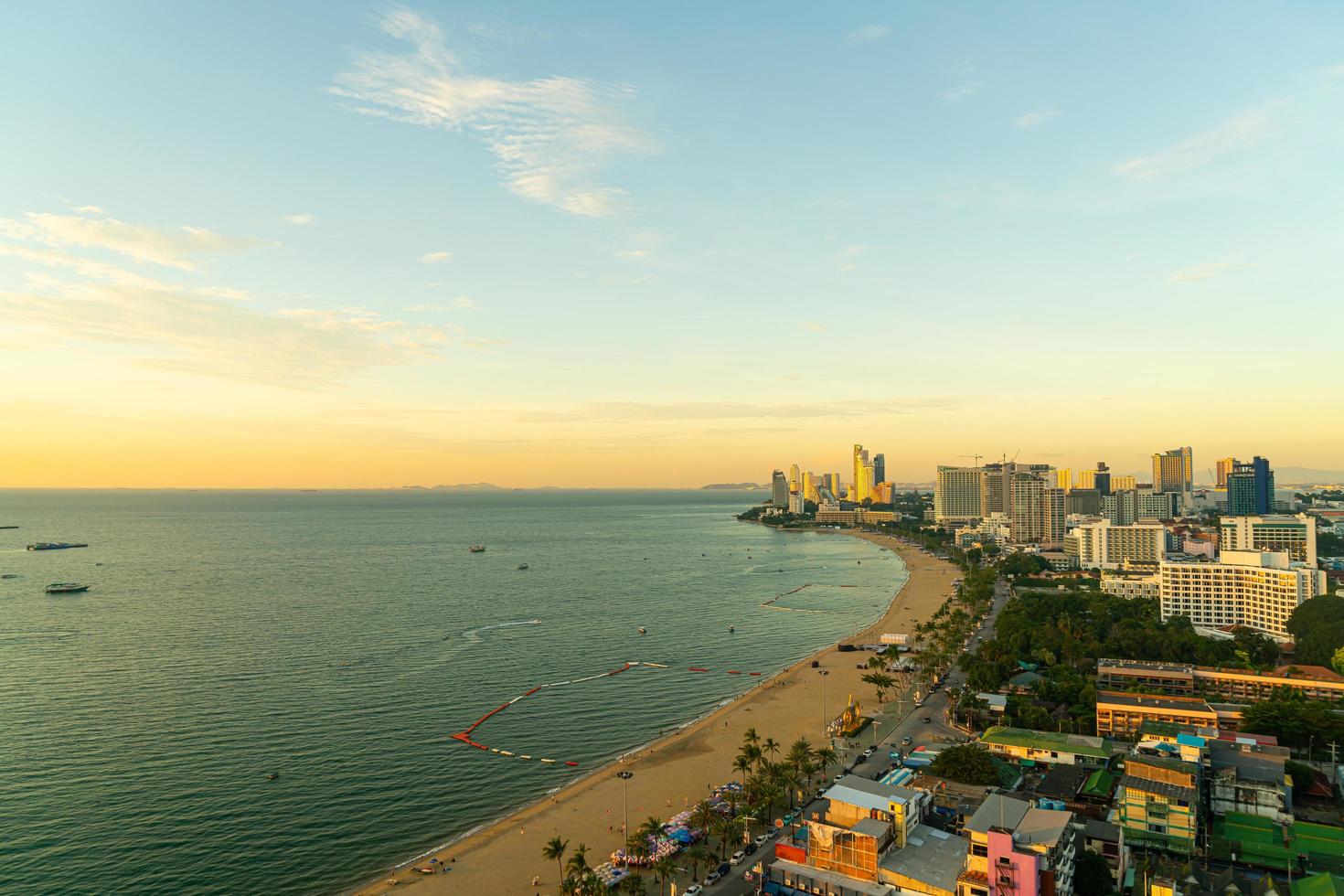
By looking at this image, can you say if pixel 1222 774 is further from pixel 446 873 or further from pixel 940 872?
pixel 446 873

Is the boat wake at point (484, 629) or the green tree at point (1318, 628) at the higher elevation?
the green tree at point (1318, 628)

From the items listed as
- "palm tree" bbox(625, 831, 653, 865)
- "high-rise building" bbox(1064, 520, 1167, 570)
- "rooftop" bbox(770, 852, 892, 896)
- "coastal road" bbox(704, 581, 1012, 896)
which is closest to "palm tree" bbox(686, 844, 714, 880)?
"coastal road" bbox(704, 581, 1012, 896)

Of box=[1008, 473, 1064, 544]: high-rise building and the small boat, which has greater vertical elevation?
box=[1008, 473, 1064, 544]: high-rise building

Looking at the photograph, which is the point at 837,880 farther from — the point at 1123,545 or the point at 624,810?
the point at 1123,545

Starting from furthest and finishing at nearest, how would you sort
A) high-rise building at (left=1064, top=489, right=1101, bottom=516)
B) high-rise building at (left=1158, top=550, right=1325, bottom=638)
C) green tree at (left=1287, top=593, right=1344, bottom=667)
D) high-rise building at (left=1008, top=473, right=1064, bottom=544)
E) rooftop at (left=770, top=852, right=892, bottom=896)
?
high-rise building at (left=1064, top=489, right=1101, bottom=516) < high-rise building at (left=1008, top=473, right=1064, bottom=544) < high-rise building at (left=1158, top=550, right=1325, bottom=638) < green tree at (left=1287, top=593, right=1344, bottom=667) < rooftop at (left=770, top=852, right=892, bottom=896)

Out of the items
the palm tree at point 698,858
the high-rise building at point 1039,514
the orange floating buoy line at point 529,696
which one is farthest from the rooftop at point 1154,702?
the high-rise building at point 1039,514

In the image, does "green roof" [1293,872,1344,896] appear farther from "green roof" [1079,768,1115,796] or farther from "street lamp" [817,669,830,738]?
"street lamp" [817,669,830,738]

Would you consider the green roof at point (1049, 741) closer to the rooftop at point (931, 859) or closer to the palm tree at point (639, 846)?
the rooftop at point (931, 859)
